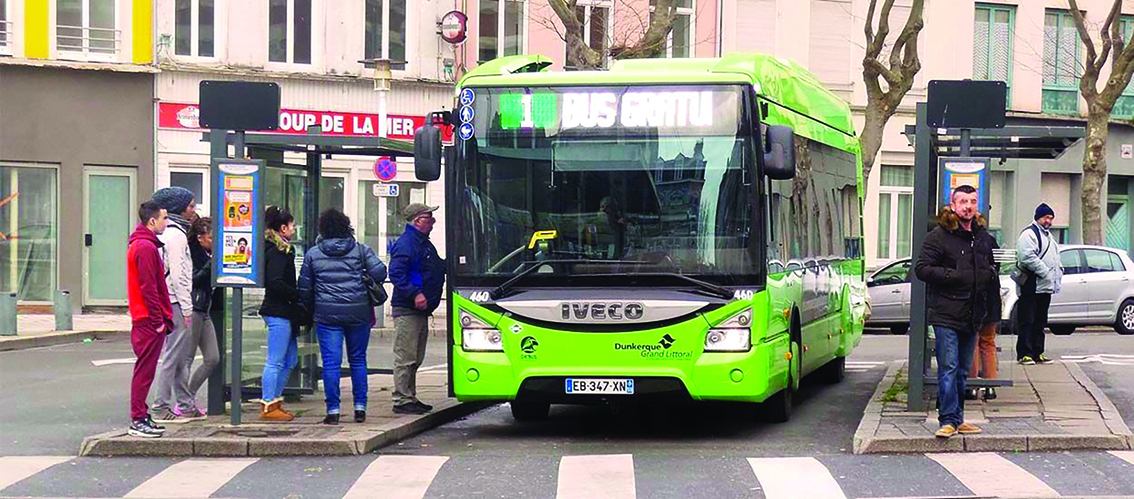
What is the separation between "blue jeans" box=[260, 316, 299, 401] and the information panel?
0.56 meters

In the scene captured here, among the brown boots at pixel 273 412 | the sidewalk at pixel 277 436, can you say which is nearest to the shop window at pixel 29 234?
the sidewalk at pixel 277 436

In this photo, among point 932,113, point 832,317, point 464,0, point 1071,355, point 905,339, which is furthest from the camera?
point 464,0

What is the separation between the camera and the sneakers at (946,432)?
36.7 ft

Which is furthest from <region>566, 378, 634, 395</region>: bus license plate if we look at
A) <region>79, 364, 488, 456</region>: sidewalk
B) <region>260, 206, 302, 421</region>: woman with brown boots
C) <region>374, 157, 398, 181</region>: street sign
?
<region>374, 157, 398, 181</region>: street sign

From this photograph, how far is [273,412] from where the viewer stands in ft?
41.2

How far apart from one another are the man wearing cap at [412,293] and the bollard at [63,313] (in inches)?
481

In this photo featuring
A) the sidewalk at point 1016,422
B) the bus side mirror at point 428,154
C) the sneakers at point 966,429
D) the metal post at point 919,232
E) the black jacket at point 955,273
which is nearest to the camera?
the sidewalk at point 1016,422

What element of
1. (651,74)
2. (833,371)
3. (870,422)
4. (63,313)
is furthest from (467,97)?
(63,313)

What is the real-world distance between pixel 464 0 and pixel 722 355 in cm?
2242

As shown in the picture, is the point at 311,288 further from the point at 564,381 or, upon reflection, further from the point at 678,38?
the point at 678,38

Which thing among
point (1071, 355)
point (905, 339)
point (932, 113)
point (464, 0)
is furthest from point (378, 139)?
point (464, 0)

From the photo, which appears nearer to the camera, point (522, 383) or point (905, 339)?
point (522, 383)

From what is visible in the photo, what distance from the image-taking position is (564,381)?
11773 mm

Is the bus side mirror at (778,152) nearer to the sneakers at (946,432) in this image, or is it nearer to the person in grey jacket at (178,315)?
the sneakers at (946,432)
